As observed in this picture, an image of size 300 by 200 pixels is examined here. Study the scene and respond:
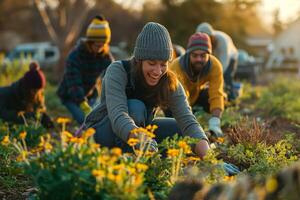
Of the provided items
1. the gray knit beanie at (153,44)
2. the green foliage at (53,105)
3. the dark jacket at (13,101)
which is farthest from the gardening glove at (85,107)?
the green foliage at (53,105)

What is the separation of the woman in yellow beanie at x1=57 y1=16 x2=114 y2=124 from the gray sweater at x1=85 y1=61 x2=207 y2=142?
7.10 feet

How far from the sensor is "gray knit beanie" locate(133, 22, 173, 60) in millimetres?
3877

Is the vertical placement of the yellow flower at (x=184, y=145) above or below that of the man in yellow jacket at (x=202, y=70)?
above

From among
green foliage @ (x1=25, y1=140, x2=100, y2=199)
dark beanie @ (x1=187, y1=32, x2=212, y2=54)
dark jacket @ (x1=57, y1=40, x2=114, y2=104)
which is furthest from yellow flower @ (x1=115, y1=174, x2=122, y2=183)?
dark jacket @ (x1=57, y1=40, x2=114, y2=104)

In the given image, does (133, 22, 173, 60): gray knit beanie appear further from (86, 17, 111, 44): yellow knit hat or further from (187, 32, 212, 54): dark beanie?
(86, 17, 111, 44): yellow knit hat

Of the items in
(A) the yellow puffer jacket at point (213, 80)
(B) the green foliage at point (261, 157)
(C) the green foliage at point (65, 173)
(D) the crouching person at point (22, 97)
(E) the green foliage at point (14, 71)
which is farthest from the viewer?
(E) the green foliage at point (14, 71)

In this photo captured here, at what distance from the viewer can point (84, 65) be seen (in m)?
6.68

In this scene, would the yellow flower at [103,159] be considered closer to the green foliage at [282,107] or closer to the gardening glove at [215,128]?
the gardening glove at [215,128]

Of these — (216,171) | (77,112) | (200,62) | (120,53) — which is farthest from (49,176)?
(120,53)

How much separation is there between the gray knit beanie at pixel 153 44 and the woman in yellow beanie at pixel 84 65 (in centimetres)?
253

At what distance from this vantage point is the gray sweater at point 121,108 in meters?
3.71

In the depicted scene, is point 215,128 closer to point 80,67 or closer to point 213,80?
point 213,80

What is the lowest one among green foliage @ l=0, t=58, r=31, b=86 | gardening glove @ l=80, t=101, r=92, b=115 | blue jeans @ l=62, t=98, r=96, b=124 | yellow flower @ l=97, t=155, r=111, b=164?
green foliage @ l=0, t=58, r=31, b=86

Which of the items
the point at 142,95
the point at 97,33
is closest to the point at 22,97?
the point at 97,33
